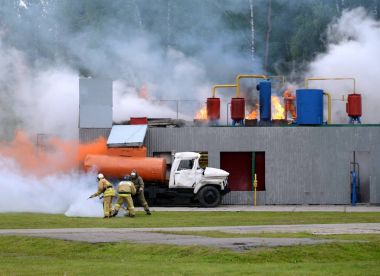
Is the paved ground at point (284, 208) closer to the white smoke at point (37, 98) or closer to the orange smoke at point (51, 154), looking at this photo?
the orange smoke at point (51, 154)

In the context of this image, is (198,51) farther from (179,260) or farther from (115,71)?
(179,260)

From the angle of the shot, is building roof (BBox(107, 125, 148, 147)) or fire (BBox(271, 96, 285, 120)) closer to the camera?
building roof (BBox(107, 125, 148, 147))

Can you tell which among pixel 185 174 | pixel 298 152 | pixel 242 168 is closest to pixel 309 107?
pixel 298 152

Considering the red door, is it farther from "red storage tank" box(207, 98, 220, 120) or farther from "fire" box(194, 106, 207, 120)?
"fire" box(194, 106, 207, 120)

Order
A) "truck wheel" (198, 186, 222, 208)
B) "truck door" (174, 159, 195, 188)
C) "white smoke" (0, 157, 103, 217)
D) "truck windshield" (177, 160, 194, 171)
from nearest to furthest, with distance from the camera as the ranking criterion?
1. "white smoke" (0, 157, 103, 217)
2. "truck wheel" (198, 186, 222, 208)
3. "truck door" (174, 159, 195, 188)
4. "truck windshield" (177, 160, 194, 171)

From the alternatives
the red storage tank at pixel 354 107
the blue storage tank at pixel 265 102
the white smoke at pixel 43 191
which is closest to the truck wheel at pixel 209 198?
the white smoke at pixel 43 191

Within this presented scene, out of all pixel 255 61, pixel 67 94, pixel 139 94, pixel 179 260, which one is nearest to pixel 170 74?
pixel 255 61

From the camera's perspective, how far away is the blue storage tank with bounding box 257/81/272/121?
1907 inches

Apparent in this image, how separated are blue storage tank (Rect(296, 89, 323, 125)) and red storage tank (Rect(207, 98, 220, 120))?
435 cm

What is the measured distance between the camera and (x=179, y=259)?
→ 2072 cm

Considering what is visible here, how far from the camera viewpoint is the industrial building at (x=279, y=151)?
45.6m

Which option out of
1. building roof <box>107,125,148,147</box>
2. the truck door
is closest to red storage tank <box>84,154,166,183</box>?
A: the truck door

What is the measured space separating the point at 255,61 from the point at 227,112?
27.3 metres

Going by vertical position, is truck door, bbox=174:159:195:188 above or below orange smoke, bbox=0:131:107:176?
below
